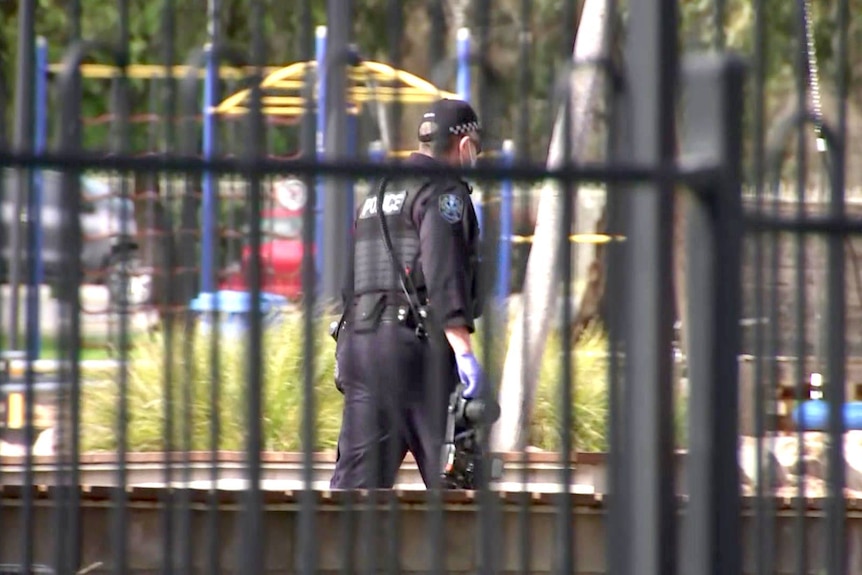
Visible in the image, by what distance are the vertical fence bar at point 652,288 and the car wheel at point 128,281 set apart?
93 cm

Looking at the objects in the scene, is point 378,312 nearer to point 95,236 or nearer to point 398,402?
point 398,402

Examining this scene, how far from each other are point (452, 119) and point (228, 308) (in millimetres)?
616

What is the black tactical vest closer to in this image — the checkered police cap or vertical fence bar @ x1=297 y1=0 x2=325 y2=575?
the checkered police cap

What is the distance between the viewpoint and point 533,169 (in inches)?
116

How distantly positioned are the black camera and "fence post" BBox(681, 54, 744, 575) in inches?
16.1

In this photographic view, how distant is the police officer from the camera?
322 cm

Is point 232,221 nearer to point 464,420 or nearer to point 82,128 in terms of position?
point 82,128

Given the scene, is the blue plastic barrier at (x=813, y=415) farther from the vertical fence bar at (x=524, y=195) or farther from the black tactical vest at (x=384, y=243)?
the black tactical vest at (x=384, y=243)

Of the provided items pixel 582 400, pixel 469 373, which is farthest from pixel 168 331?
pixel 582 400

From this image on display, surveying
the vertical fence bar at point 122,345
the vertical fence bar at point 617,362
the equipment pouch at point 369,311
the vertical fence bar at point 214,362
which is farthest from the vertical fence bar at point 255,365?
the equipment pouch at point 369,311

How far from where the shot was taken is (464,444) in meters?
3.55

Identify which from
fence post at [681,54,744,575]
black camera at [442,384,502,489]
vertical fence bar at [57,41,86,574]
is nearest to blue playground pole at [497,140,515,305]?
black camera at [442,384,502,489]

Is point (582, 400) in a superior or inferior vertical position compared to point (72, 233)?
inferior

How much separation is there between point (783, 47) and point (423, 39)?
7.36 metres
